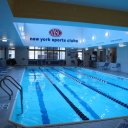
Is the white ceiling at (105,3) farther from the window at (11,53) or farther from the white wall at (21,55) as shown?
the window at (11,53)

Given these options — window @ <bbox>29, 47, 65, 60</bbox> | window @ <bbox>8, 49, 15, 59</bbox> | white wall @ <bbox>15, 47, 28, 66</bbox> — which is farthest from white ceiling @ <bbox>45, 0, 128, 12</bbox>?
window @ <bbox>8, 49, 15, 59</bbox>

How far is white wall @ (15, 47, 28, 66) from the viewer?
2122 centimetres

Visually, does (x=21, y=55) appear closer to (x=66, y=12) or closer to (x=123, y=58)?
(x=123, y=58)

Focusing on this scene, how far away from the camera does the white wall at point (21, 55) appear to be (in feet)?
69.6

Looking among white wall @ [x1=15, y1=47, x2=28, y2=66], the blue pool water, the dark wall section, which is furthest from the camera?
white wall @ [x1=15, y1=47, x2=28, y2=66]

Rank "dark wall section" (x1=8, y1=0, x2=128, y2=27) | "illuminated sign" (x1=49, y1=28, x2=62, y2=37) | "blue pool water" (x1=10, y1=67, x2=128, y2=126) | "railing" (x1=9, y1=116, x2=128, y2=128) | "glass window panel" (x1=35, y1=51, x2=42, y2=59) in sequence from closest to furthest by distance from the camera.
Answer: "railing" (x1=9, y1=116, x2=128, y2=128), "blue pool water" (x1=10, y1=67, x2=128, y2=126), "dark wall section" (x1=8, y1=0, x2=128, y2=27), "illuminated sign" (x1=49, y1=28, x2=62, y2=37), "glass window panel" (x1=35, y1=51, x2=42, y2=59)

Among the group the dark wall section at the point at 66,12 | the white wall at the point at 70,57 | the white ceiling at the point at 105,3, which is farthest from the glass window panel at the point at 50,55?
the white ceiling at the point at 105,3

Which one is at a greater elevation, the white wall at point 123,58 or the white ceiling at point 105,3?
the white ceiling at point 105,3

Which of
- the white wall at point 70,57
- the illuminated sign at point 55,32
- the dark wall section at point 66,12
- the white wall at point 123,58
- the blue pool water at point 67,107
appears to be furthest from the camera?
the white wall at point 70,57

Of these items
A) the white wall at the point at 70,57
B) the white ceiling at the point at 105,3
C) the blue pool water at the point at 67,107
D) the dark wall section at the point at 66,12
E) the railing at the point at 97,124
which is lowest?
the blue pool water at the point at 67,107

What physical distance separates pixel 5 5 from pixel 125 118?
343cm

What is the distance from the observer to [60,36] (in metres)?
20.5

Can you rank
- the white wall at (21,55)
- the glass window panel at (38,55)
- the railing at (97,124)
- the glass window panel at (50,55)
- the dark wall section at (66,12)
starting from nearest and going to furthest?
1. the railing at (97,124)
2. the dark wall section at (66,12)
3. the white wall at (21,55)
4. the glass window panel at (38,55)
5. the glass window panel at (50,55)

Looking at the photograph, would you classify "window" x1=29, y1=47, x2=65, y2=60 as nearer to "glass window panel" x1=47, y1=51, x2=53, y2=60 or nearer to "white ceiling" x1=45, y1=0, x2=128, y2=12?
"glass window panel" x1=47, y1=51, x2=53, y2=60
